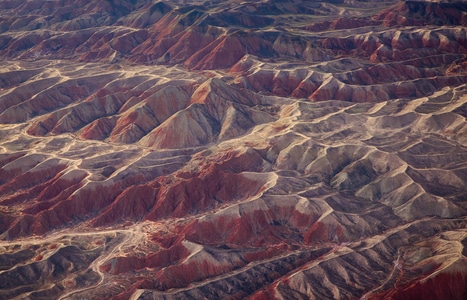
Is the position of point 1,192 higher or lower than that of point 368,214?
higher

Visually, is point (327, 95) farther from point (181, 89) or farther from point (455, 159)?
point (455, 159)

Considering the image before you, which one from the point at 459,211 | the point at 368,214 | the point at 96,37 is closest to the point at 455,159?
the point at 459,211

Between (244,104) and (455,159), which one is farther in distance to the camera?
(244,104)

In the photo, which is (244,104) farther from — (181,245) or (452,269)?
(452,269)

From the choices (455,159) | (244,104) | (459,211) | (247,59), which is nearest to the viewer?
(459,211)

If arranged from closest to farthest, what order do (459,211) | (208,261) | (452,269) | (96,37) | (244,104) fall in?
(452,269) → (208,261) → (459,211) → (244,104) → (96,37)

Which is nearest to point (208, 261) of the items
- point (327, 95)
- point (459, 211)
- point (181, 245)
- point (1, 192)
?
point (181, 245)
